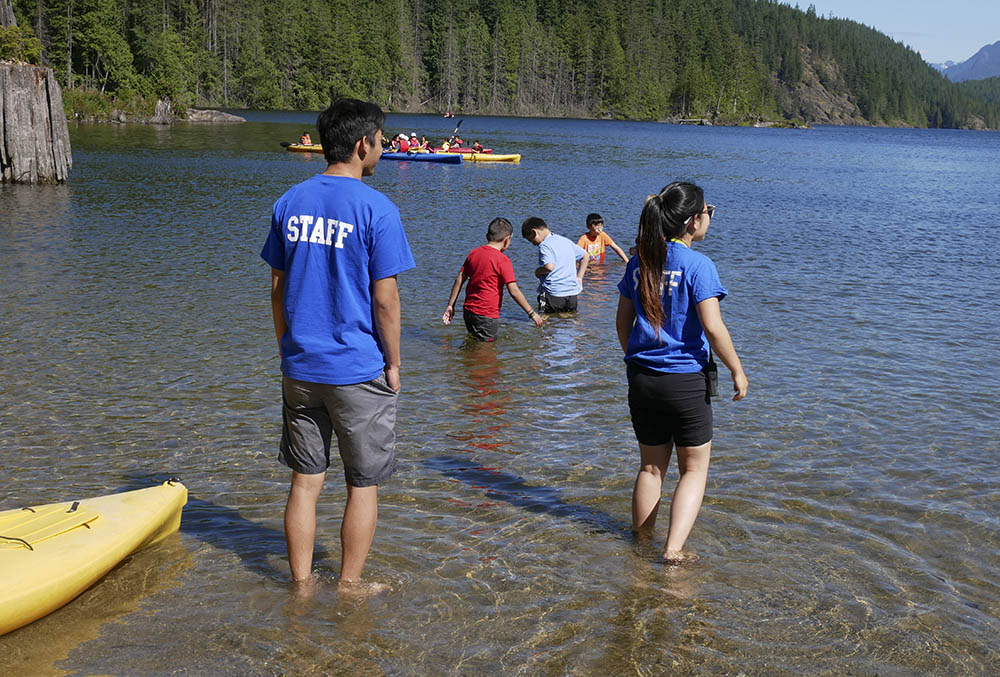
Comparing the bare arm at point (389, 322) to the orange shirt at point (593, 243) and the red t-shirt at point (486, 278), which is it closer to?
the red t-shirt at point (486, 278)

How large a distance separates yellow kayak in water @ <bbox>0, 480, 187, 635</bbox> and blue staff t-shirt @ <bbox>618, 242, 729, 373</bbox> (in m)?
2.82

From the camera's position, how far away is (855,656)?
14.8 feet

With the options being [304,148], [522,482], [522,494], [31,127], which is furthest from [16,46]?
[522,494]

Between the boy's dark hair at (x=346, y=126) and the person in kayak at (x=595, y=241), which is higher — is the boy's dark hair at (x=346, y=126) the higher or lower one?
the higher one

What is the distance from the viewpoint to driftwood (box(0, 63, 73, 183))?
2475 cm

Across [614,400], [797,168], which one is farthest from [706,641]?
[797,168]

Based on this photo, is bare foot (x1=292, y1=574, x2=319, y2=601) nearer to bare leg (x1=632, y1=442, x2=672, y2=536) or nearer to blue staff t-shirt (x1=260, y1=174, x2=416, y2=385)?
blue staff t-shirt (x1=260, y1=174, x2=416, y2=385)

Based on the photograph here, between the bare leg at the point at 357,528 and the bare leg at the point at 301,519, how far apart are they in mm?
167

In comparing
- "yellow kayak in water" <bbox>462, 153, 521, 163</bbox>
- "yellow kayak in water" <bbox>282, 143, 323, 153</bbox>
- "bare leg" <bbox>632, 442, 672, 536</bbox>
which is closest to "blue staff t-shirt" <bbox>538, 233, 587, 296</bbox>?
"bare leg" <bbox>632, 442, 672, 536</bbox>

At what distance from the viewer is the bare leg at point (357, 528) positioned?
4535 millimetres

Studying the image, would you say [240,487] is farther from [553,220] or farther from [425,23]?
[425,23]

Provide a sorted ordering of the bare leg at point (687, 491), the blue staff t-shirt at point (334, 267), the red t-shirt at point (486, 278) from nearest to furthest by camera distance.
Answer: the blue staff t-shirt at point (334, 267) → the bare leg at point (687, 491) → the red t-shirt at point (486, 278)

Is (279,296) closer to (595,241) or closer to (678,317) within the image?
(678,317)

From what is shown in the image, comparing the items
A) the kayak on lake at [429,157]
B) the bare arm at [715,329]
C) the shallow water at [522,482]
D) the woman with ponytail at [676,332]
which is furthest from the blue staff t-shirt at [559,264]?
the kayak on lake at [429,157]
